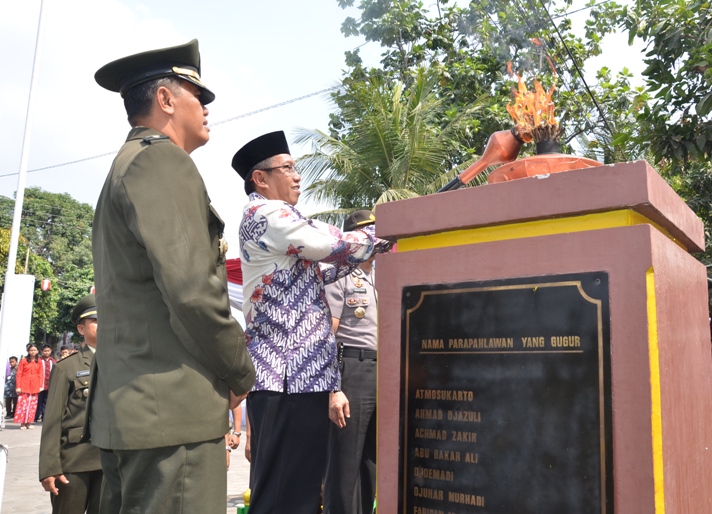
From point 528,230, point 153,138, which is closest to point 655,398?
point 528,230

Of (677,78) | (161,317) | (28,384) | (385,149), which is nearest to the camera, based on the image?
(161,317)

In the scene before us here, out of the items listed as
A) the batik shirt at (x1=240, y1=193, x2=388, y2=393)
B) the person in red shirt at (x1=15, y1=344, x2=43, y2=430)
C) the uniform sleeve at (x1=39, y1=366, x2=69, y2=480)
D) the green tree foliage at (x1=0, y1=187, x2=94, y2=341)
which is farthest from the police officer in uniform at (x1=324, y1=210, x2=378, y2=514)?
the green tree foliage at (x1=0, y1=187, x2=94, y2=341)

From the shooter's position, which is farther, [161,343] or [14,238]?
[14,238]

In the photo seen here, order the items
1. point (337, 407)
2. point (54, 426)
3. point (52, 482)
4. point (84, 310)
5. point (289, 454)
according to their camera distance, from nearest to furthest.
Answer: point (289, 454) < point (337, 407) < point (52, 482) < point (54, 426) < point (84, 310)

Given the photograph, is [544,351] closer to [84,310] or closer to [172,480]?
[172,480]

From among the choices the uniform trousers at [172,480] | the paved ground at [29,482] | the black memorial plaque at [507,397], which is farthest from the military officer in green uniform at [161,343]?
the paved ground at [29,482]

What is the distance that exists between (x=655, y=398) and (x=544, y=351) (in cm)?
30

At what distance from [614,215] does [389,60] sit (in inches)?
489

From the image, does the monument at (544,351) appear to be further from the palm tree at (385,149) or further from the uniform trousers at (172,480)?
the palm tree at (385,149)

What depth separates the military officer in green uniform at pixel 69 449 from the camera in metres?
3.76

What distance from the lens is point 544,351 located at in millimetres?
1843

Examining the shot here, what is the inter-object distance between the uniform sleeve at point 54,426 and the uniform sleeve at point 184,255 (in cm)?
243

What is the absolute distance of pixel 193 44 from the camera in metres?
2.10

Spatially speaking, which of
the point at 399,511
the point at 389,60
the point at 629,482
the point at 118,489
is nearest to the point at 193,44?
the point at 118,489
